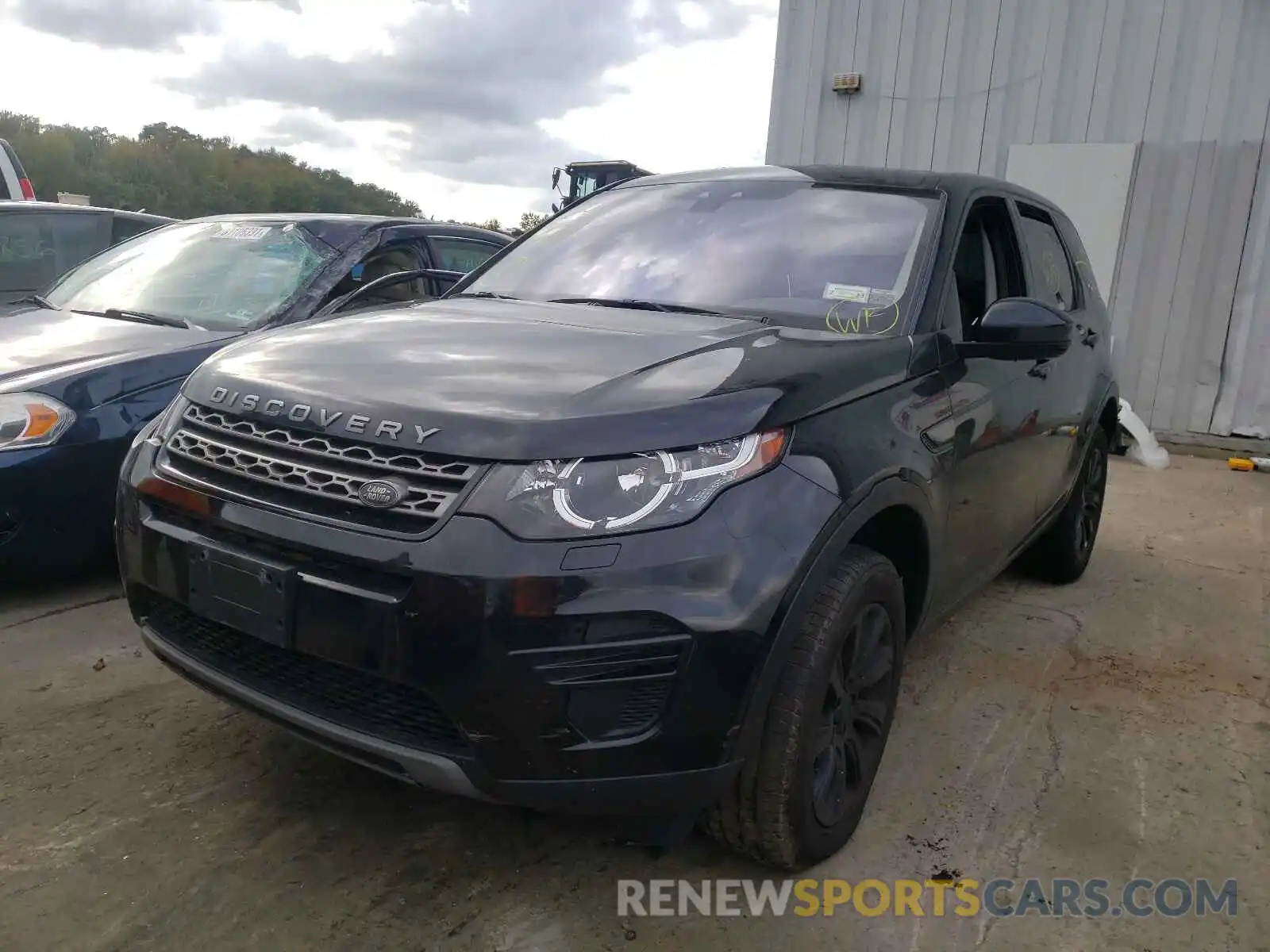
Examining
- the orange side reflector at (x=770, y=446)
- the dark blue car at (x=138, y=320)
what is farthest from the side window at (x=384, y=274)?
the orange side reflector at (x=770, y=446)

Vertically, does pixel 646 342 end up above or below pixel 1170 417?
above

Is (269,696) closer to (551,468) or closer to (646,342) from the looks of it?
(551,468)

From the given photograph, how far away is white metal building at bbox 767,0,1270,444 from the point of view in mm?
7906

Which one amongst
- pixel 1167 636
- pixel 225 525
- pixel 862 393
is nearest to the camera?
pixel 225 525

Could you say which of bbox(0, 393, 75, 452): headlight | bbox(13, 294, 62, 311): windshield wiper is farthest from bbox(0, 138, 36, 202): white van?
bbox(0, 393, 75, 452): headlight

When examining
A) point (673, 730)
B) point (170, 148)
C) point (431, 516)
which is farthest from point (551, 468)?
point (170, 148)

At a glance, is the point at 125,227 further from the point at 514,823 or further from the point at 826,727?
the point at 826,727

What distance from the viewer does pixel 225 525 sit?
2.00 m

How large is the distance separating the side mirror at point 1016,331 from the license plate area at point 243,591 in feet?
6.06

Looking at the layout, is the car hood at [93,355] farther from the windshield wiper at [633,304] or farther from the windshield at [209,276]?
the windshield wiper at [633,304]

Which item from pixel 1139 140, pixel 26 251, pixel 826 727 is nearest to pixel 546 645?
pixel 826 727

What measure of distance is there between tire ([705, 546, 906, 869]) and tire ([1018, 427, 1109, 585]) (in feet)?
7.20

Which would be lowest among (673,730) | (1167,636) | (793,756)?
(1167,636)

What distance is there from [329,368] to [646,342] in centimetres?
71
